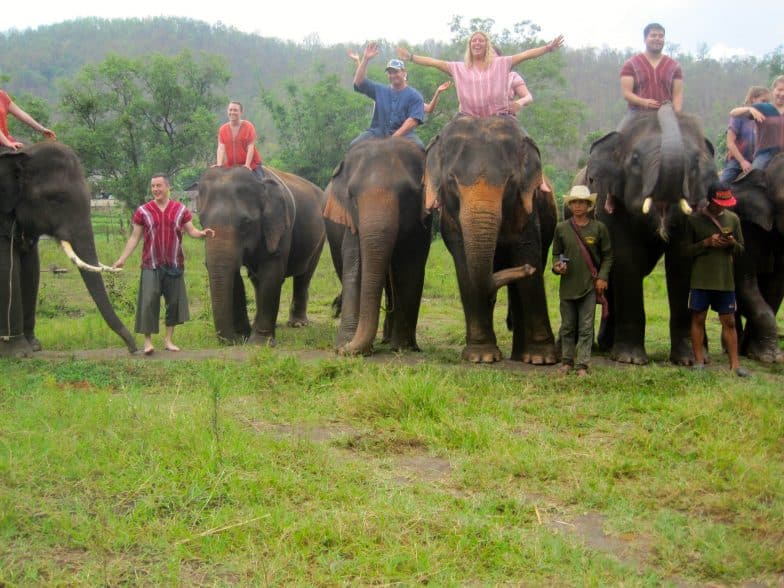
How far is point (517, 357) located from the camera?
857 centimetres

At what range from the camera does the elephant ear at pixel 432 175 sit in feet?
26.7

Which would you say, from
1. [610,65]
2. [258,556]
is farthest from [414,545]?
[610,65]

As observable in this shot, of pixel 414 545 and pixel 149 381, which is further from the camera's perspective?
pixel 149 381

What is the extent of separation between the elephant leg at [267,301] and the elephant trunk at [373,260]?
6.49 ft

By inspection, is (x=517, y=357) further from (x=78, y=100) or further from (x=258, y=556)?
(x=78, y=100)

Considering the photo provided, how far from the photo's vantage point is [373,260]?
8359 millimetres

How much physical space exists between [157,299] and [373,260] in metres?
2.21

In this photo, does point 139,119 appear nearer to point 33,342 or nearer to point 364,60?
point 33,342

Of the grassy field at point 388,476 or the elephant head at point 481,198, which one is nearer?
the grassy field at point 388,476

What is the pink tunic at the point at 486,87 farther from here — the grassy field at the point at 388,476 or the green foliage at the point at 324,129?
the green foliage at the point at 324,129

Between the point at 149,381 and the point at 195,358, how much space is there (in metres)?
1.09

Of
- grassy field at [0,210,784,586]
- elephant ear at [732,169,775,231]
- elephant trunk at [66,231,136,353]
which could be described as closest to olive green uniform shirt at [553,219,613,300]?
grassy field at [0,210,784,586]

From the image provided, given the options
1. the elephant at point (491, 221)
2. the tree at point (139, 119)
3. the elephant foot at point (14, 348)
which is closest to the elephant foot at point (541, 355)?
the elephant at point (491, 221)

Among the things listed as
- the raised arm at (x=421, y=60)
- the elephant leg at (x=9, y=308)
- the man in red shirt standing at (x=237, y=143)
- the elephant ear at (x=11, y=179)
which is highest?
the raised arm at (x=421, y=60)
